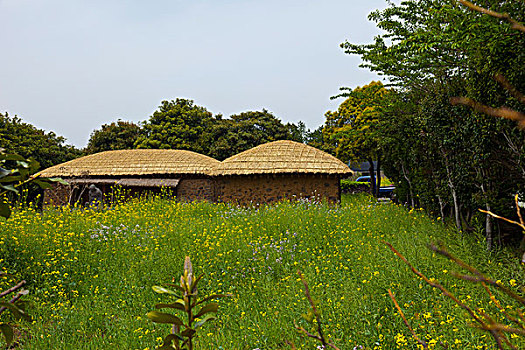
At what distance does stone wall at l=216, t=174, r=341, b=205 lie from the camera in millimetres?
14977

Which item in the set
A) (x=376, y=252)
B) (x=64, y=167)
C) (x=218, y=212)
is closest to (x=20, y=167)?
(x=376, y=252)

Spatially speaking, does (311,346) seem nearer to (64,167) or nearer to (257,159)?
(257,159)

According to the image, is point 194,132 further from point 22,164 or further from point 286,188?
point 22,164

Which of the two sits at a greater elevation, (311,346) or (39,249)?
(39,249)

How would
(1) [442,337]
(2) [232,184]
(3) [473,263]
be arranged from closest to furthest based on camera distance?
(1) [442,337], (3) [473,263], (2) [232,184]

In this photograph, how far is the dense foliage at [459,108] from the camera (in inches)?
214

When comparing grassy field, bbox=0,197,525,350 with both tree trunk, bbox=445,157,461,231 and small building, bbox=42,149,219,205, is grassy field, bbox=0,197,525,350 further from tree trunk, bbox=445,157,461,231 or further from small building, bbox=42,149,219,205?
small building, bbox=42,149,219,205

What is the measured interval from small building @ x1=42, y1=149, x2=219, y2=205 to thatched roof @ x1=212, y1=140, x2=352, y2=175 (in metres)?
1.50

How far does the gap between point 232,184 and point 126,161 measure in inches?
252

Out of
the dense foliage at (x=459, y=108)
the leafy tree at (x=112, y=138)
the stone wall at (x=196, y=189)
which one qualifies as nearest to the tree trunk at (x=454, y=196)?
the dense foliage at (x=459, y=108)

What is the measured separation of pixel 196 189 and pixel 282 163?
15.0 feet

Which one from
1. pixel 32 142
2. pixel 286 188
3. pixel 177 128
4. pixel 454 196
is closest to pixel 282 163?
pixel 286 188

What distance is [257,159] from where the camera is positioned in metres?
15.9

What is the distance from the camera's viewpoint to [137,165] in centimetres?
1794
